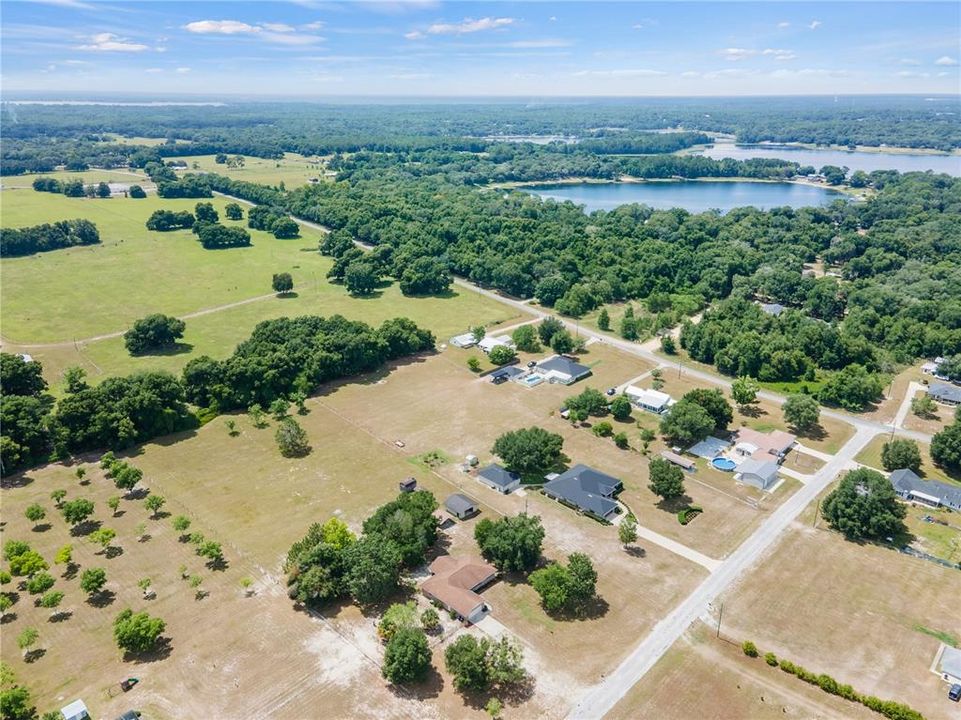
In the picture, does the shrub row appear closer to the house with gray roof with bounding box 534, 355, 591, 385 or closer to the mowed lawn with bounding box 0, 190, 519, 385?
the house with gray roof with bounding box 534, 355, 591, 385

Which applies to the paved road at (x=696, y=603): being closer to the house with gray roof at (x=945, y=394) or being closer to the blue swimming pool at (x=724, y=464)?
the blue swimming pool at (x=724, y=464)

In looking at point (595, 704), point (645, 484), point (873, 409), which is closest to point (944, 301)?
point (873, 409)

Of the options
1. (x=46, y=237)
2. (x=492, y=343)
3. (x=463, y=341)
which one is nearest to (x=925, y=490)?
(x=492, y=343)

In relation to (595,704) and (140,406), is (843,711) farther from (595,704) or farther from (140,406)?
(140,406)

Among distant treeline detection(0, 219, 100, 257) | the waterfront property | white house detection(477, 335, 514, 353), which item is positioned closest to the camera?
the waterfront property

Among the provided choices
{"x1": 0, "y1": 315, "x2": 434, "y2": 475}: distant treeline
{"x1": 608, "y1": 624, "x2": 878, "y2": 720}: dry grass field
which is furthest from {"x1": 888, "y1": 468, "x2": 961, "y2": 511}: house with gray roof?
{"x1": 0, "y1": 315, "x2": 434, "y2": 475}: distant treeline

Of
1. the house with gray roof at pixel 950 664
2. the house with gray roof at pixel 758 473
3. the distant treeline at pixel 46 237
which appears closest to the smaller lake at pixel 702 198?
the distant treeline at pixel 46 237
